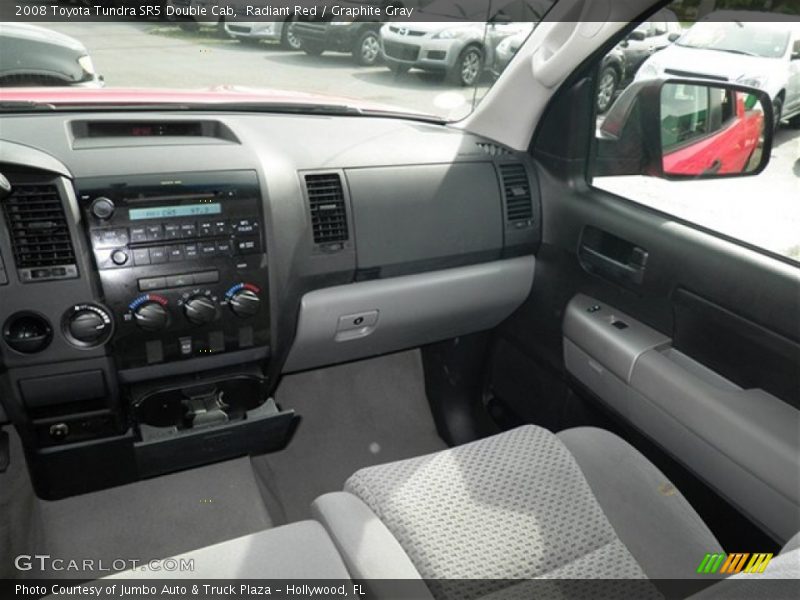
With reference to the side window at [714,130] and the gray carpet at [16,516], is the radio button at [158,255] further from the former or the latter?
the side window at [714,130]

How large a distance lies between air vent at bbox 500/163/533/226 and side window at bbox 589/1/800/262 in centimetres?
25

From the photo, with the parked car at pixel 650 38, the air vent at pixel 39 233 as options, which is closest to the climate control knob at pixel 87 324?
the air vent at pixel 39 233

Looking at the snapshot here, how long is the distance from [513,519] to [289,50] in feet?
6.81

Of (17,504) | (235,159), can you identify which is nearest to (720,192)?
(235,159)

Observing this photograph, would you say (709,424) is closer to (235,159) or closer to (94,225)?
(235,159)

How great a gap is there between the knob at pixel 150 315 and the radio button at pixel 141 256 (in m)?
0.12

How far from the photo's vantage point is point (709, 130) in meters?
2.37

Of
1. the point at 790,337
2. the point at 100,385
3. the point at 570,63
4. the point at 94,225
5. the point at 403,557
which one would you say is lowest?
the point at 100,385

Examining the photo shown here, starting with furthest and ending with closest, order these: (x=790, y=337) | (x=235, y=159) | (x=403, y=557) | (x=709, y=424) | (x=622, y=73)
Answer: (x=622, y=73), (x=235, y=159), (x=709, y=424), (x=790, y=337), (x=403, y=557)

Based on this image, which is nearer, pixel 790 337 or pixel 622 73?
pixel 790 337

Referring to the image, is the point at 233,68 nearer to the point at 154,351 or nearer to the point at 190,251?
the point at 190,251

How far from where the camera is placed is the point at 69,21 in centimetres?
234

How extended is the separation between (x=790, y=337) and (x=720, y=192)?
0.61m
